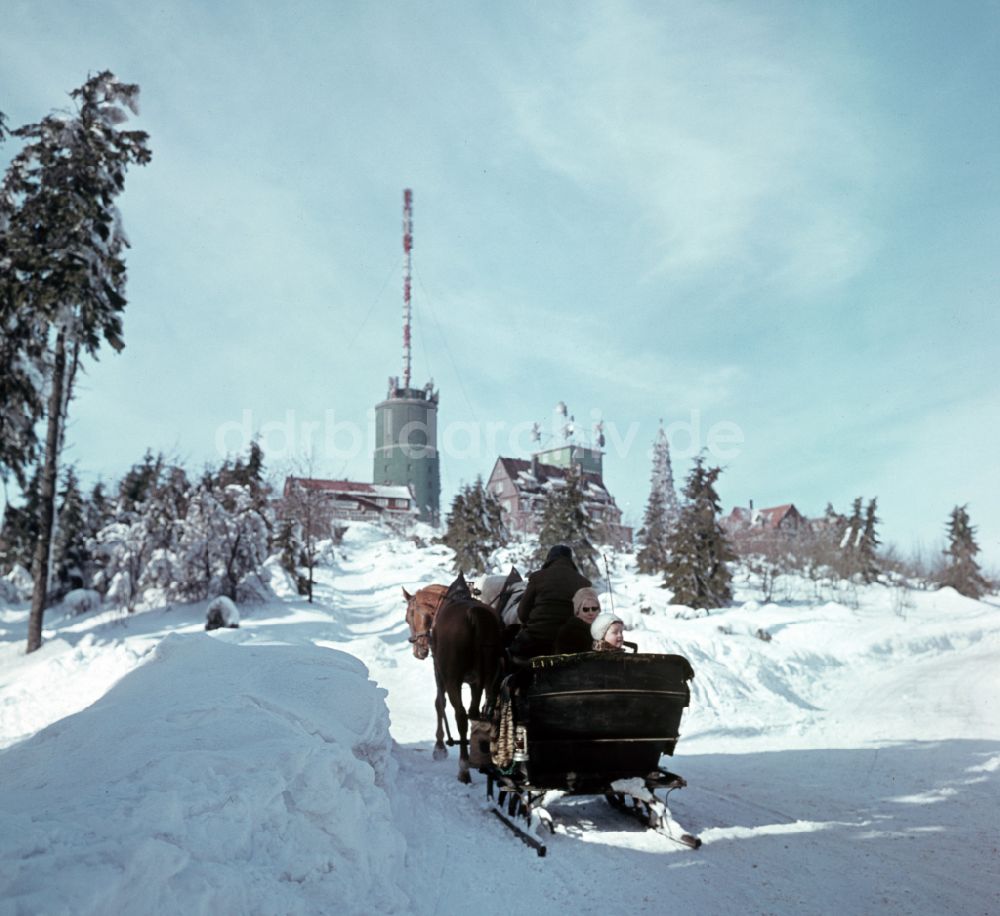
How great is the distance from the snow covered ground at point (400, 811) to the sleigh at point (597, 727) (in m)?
0.33

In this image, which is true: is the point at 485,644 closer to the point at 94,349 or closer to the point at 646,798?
the point at 646,798

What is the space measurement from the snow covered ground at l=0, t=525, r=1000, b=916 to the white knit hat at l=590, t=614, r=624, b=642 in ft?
5.32

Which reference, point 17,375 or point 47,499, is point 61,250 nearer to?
point 17,375

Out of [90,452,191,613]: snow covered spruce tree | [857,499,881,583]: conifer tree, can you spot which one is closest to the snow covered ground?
[90,452,191,613]: snow covered spruce tree

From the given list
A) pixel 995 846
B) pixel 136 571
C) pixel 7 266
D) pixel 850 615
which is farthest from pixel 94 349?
pixel 850 615

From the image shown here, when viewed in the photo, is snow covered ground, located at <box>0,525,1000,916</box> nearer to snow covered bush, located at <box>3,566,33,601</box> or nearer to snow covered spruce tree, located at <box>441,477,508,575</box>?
snow covered spruce tree, located at <box>441,477,508,575</box>

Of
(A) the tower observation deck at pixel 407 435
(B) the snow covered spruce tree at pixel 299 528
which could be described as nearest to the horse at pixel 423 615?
(B) the snow covered spruce tree at pixel 299 528

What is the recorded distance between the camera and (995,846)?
19.5 ft

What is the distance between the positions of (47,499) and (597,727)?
20.3 m

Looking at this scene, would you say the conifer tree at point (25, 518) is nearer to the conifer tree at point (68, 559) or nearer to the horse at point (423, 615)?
the conifer tree at point (68, 559)

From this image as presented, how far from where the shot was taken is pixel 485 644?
24.5 feet

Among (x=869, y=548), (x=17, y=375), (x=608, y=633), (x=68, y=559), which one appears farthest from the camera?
(x=869, y=548)

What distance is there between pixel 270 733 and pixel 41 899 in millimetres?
2731

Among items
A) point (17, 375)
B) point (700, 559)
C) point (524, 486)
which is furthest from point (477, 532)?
point (524, 486)
